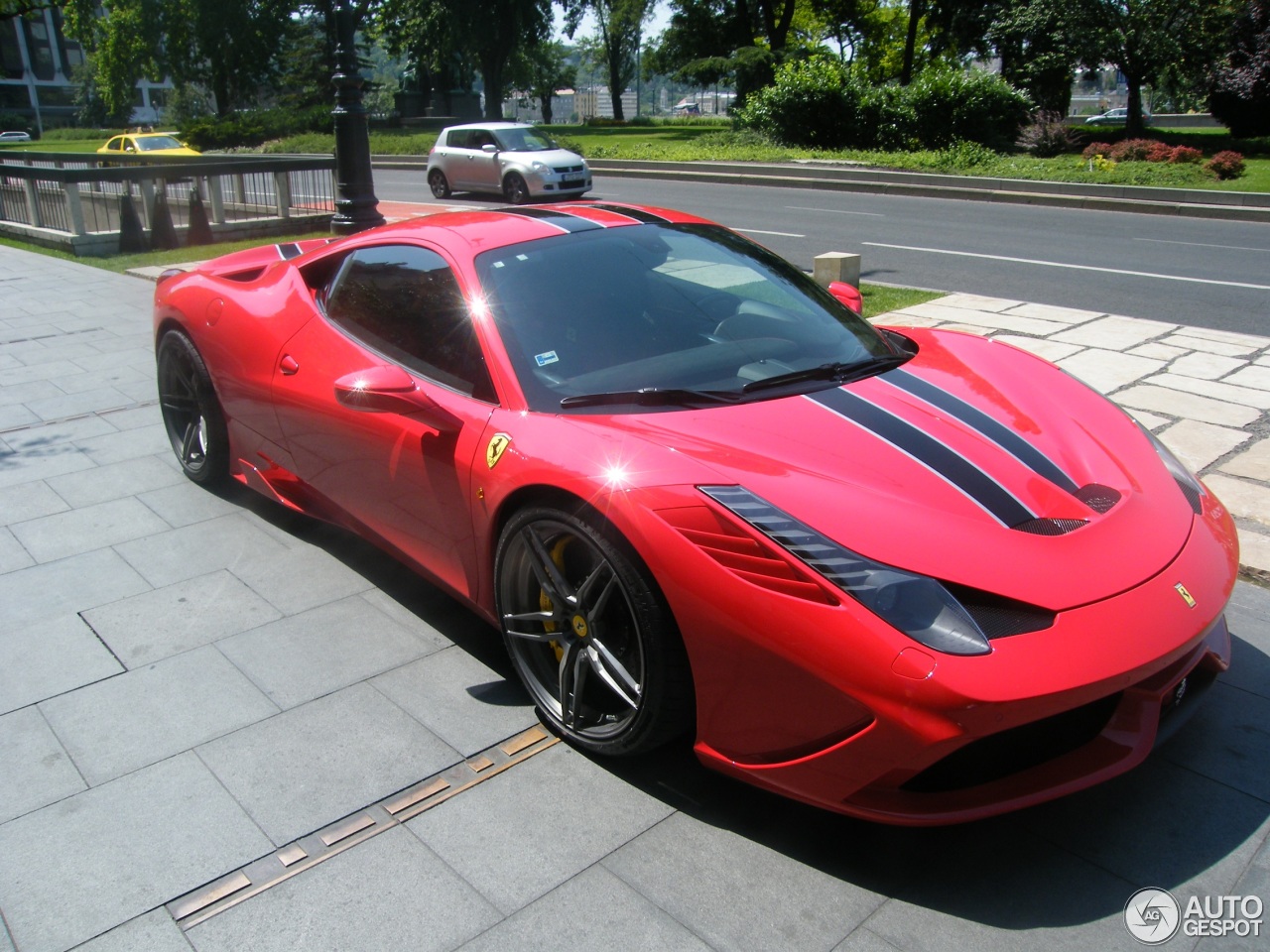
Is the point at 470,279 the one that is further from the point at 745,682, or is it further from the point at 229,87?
the point at 229,87

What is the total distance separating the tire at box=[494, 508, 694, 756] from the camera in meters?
2.57

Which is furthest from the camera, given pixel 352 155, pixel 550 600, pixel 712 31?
pixel 712 31

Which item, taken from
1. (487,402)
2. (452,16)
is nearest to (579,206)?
(487,402)

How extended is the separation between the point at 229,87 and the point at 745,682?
214 ft

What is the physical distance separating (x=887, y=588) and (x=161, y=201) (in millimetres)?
14058

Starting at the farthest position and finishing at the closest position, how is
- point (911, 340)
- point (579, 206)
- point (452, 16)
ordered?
point (452, 16)
point (579, 206)
point (911, 340)

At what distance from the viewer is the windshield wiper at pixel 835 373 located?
313 cm

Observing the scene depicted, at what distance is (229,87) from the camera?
2324 inches

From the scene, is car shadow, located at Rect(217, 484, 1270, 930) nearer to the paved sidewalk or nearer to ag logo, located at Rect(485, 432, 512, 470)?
the paved sidewalk

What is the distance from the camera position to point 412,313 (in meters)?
3.69

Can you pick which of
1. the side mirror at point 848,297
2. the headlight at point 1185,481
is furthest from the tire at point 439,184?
the headlight at point 1185,481

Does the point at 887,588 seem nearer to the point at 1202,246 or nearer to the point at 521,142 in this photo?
the point at 1202,246

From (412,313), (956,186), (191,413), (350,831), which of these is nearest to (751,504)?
(350,831)

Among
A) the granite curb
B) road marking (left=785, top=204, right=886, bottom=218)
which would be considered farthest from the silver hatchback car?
the granite curb
